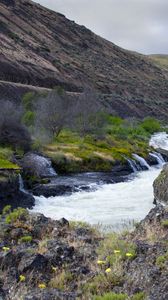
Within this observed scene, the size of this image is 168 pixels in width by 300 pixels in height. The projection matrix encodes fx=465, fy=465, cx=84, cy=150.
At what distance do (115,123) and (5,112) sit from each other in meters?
30.4

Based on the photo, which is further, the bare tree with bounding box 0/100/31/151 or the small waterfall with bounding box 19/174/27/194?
the bare tree with bounding box 0/100/31/151

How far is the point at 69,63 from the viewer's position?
4245 inches

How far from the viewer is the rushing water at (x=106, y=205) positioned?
21084 mm

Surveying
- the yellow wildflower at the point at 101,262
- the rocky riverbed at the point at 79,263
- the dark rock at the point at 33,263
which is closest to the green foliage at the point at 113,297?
the rocky riverbed at the point at 79,263

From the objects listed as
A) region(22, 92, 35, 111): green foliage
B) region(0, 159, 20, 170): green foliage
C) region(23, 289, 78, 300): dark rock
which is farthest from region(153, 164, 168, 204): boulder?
region(22, 92, 35, 111): green foliage

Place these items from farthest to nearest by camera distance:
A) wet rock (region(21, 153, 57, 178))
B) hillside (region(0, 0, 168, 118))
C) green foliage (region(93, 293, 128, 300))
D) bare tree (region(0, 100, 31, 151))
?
hillside (region(0, 0, 168, 118)) → bare tree (region(0, 100, 31, 151)) → wet rock (region(21, 153, 57, 178)) → green foliage (region(93, 293, 128, 300))

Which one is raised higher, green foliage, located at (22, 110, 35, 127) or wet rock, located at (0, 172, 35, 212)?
green foliage, located at (22, 110, 35, 127)

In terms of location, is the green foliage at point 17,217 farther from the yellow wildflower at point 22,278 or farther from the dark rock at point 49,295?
the dark rock at point 49,295

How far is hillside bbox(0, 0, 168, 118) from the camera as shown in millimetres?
89500

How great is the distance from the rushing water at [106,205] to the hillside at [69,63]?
4333cm

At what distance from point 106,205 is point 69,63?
8678 cm

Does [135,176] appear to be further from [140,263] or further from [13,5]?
[13,5]

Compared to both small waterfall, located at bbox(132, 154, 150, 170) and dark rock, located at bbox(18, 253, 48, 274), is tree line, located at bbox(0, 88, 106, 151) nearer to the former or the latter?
small waterfall, located at bbox(132, 154, 150, 170)

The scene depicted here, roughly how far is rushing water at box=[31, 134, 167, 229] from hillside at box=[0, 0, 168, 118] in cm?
4333
